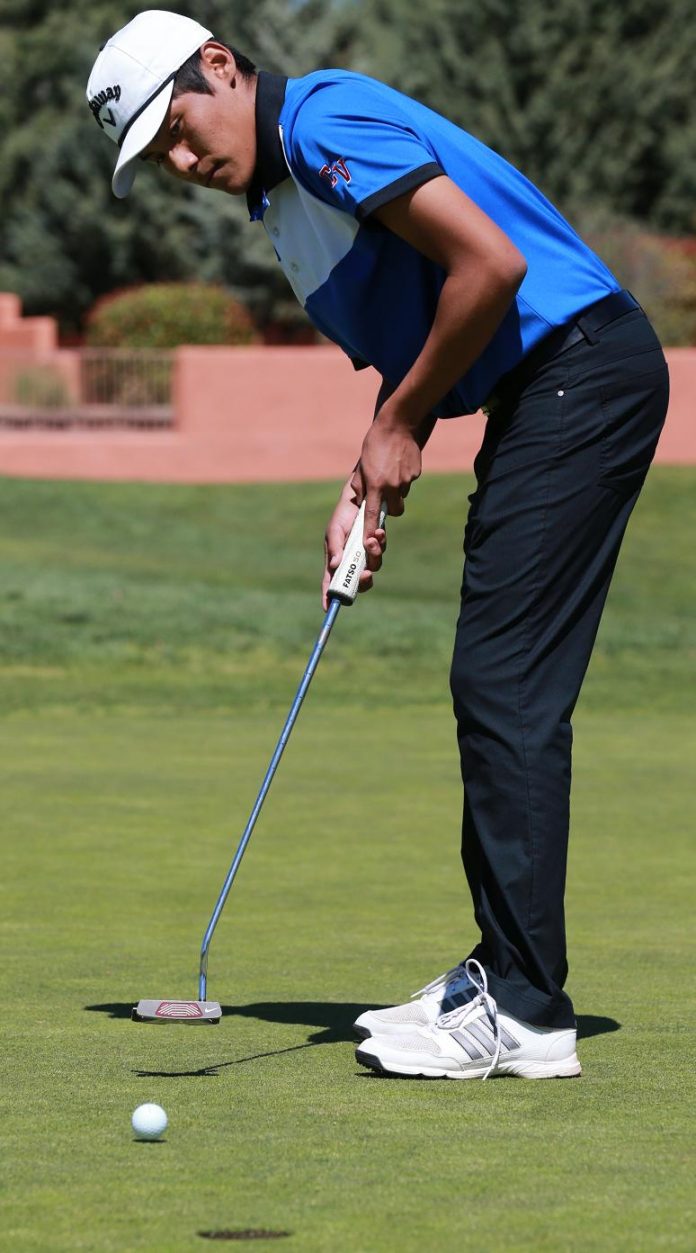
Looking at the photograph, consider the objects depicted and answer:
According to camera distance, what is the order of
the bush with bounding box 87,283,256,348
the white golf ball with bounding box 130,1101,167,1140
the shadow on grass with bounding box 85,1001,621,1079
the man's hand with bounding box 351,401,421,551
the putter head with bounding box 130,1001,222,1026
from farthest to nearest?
Result: the bush with bounding box 87,283,256,348 < the shadow on grass with bounding box 85,1001,621,1079 < the putter head with bounding box 130,1001,222,1026 < the man's hand with bounding box 351,401,421,551 < the white golf ball with bounding box 130,1101,167,1140

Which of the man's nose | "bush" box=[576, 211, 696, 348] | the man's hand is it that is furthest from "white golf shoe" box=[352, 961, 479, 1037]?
"bush" box=[576, 211, 696, 348]

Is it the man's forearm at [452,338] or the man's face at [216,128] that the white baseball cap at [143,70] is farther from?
the man's forearm at [452,338]

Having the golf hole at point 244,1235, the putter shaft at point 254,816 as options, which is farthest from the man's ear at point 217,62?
the golf hole at point 244,1235

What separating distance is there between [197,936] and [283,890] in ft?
2.54

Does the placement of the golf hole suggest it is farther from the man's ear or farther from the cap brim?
the man's ear

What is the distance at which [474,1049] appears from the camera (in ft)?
13.1

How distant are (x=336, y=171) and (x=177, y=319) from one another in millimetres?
28568

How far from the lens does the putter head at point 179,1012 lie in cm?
411

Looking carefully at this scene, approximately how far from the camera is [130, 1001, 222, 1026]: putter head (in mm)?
4109

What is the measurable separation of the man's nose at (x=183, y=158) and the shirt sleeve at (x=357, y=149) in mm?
222

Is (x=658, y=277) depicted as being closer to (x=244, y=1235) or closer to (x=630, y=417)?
(x=630, y=417)

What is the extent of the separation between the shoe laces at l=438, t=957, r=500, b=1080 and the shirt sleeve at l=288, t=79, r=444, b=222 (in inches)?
54.6

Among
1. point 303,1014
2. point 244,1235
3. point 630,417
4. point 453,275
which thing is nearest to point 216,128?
point 453,275

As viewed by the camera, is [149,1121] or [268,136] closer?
[149,1121]
